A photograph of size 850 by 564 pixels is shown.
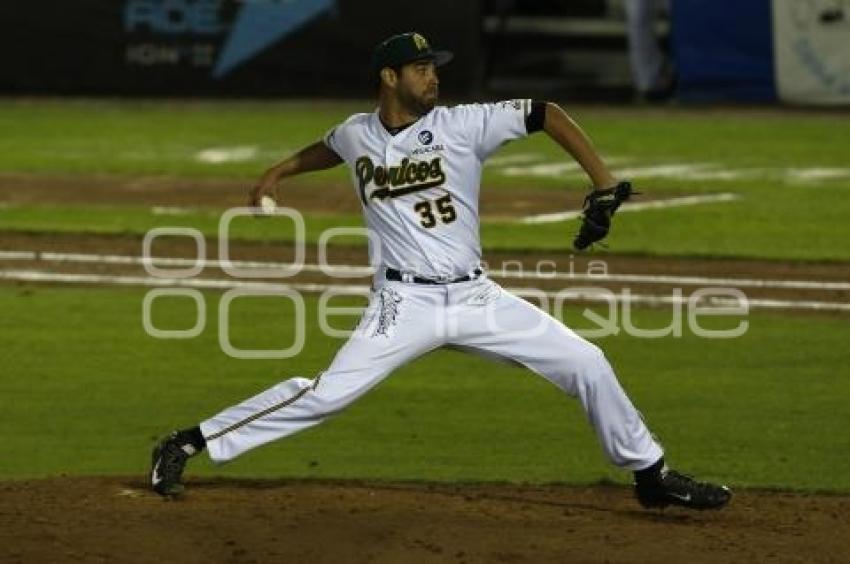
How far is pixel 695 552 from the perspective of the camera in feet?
28.0

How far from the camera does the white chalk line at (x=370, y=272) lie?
52.5 ft

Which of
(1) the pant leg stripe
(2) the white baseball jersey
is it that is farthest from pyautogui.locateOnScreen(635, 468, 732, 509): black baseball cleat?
(1) the pant leg stripe

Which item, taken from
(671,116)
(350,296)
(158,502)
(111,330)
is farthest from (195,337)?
(671,116)

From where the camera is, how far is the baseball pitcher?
898 centimetres

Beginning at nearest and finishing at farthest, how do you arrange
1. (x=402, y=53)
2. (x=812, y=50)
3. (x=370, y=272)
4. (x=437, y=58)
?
(x=402, y=53), (x=437, y=58), (x=370, y=272), (x=812, y=50)

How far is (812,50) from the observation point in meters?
25.8

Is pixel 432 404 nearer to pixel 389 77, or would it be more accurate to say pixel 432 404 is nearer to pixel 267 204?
pixel 267 204

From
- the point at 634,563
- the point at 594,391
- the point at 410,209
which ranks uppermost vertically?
the point at 410,209

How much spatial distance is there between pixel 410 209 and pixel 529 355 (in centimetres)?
78

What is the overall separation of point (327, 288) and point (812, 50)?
1160cm

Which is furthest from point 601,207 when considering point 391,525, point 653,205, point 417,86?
point 653,205

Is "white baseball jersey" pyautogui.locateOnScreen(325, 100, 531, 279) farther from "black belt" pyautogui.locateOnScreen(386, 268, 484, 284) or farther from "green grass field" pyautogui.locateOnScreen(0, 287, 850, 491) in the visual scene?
"green grass field" pyautogui.locateOnScreen(0, 287, 850, 491)

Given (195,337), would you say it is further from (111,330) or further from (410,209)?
(410,209)

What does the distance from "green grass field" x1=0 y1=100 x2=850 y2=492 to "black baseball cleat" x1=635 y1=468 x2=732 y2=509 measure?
1.09 meters
